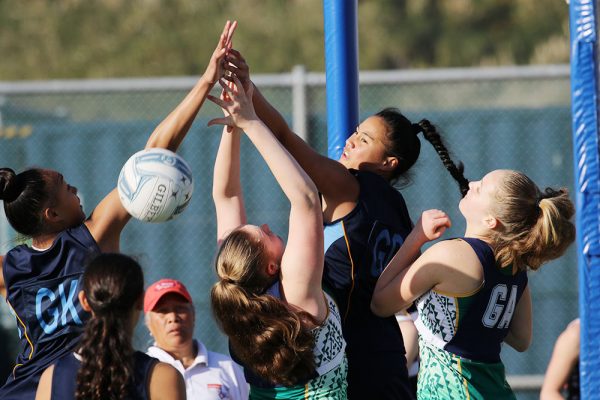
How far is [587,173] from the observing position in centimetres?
302

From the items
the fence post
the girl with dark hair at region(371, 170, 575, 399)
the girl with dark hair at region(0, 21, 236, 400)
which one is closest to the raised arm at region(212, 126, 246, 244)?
Answer: the girl with dark hair at region(0, 21, 236, 400)

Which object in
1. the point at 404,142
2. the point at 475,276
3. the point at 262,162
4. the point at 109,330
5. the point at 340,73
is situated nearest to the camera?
the point at 109,330

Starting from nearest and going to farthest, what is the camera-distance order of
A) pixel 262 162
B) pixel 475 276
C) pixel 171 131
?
pixel 475 276
pixel 171 131
pixel 262 162

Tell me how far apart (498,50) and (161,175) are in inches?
577

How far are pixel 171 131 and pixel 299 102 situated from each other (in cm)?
379

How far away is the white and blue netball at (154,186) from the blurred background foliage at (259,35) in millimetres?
13167

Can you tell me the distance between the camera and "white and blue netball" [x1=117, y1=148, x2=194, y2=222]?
353 cm

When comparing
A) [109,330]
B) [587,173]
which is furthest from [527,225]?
[109,330]

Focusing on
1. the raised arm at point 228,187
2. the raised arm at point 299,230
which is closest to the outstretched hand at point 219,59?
the raised arm at point 299,230

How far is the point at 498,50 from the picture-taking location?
57.0 ft

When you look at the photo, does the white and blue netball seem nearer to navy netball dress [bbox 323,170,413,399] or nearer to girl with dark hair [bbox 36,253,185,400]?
girl with dark hair [bbox 36,253,185,400]

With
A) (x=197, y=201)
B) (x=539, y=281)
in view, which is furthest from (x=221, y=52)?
(x=539, y=281)

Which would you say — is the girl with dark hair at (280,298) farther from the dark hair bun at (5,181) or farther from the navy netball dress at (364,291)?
the dark hair bun at (5,181)

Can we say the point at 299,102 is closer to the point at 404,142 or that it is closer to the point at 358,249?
the point at 404,142
